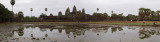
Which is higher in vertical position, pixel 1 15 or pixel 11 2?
pixel 11 2

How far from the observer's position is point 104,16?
5138 inches

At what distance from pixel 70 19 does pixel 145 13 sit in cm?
5353

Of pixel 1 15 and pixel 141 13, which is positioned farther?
pixel 141 13

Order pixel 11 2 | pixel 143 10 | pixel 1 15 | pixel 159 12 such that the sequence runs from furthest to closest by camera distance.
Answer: pixel 159 12, pixel 143 10, pixel 11 2, pixel 1 15

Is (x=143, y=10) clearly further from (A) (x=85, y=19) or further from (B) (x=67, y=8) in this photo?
(B) (x=67, y=8)

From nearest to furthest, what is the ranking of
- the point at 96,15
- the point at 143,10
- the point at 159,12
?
1. the point at 143,10
2. the point at 159,12
3. the point at 96,15

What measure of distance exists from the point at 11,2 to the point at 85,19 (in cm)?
5219

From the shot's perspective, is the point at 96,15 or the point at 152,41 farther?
the point at 96,15

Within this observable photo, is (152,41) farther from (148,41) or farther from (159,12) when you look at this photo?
(159,12)

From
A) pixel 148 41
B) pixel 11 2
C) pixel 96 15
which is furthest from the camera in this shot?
pixel 96 15

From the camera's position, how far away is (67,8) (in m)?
157

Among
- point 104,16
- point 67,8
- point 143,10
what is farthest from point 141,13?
point 67,8

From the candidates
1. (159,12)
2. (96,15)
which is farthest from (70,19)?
(159,12)

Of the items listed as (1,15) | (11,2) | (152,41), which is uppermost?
(11,2)
